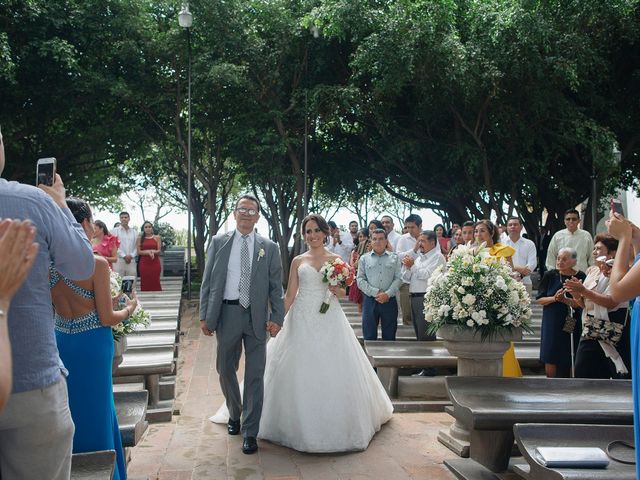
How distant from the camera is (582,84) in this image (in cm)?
1842

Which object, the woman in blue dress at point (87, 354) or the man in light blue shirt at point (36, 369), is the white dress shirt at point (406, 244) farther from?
the man in light blue shirt at point (36, 369)

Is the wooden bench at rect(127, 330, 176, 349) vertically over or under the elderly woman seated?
under

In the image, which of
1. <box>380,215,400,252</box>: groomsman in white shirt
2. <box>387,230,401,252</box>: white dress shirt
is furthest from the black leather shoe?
<box>380,215,400,252</box>: groomsman in white shirt

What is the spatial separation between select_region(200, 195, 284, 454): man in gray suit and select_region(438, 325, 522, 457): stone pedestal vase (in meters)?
1.52

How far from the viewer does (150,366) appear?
6.77 meters

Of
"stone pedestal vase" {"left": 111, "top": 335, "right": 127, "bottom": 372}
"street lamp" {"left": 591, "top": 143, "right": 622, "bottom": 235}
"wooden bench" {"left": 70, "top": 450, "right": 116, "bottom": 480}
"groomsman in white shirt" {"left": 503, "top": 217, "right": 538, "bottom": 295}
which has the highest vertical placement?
"street lamp" {"left": 591, "top": 143, "right": 622, "bottom": 235}

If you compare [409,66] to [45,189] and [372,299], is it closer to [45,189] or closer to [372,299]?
[372,299]

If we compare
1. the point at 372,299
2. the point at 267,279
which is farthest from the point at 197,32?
the point at 267,279

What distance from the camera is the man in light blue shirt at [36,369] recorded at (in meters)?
2.24

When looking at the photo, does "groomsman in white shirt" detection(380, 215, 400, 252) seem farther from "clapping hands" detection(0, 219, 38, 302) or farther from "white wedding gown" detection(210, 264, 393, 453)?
"clapping hands" detection(0, 219, 38, 302)

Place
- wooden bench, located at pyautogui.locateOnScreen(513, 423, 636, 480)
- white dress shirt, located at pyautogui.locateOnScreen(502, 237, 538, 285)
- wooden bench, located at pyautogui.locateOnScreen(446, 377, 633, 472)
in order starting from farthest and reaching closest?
white dress shirt, located at pyautogui.locateOnScreen(502, 237, 538, 285) < wooden bench, located at pyautogui.locateOnScreen(446, 377, 633, 472) < wooden bench, located at pyautogui.locateOnScreen(513, 423, 636, 480)

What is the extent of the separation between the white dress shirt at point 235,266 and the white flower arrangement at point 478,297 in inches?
66.2

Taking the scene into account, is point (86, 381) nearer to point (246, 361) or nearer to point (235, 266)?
point (246, 361)

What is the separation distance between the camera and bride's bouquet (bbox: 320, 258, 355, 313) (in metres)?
6.09
